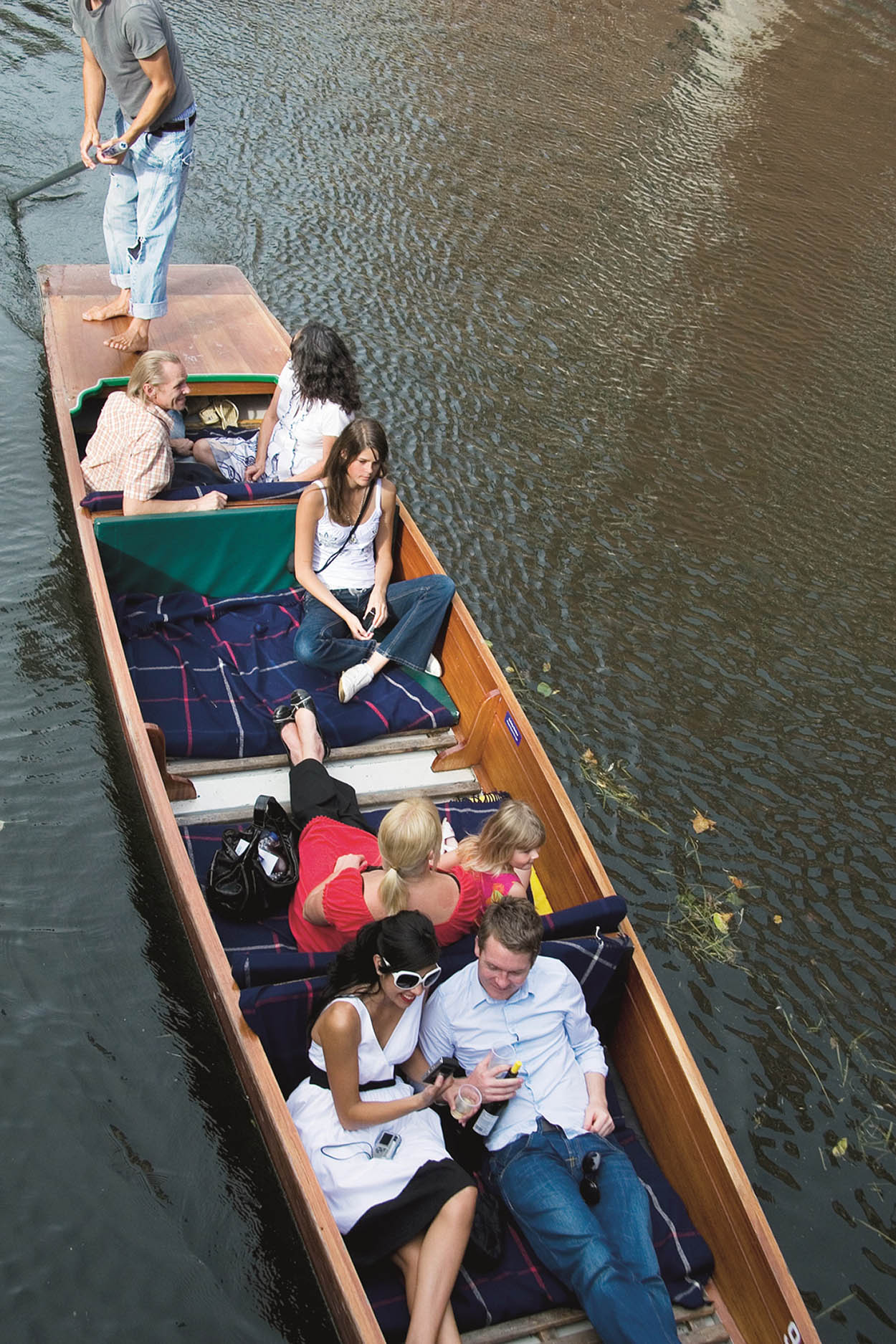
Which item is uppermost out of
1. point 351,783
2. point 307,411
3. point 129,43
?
point 129,43

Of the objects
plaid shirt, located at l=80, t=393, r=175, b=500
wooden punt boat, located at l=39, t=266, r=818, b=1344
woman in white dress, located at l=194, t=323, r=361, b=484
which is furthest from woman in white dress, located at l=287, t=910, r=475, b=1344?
woman in white dress, located at l=194, t=323, r=361, b=484

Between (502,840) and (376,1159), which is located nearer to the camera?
(376,1159)

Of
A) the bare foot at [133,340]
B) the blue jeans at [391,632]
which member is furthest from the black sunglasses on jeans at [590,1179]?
the bare foot at [133,340]

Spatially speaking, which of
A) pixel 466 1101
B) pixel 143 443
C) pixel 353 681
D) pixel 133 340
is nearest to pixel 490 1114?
A: pixel 466 1101

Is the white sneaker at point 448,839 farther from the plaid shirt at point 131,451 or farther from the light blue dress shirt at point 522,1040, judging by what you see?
the plaid shirt at point 131,451

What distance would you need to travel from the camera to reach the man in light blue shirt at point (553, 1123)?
2.74 metres

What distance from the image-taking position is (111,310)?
6.09 m

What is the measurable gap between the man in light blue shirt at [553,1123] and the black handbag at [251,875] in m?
0.72

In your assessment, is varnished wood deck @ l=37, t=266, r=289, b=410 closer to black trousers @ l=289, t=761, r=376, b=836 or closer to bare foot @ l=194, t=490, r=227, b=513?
bare foot @ l=194, t=490, r=227, b=513

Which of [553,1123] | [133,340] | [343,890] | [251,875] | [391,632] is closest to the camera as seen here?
[553,1123]

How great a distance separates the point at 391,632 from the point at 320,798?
1097 millimetres

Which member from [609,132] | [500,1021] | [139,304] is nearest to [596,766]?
[500,1021]

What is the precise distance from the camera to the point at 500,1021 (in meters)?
3.13

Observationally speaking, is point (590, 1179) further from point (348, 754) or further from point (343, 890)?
point (348, 754)
